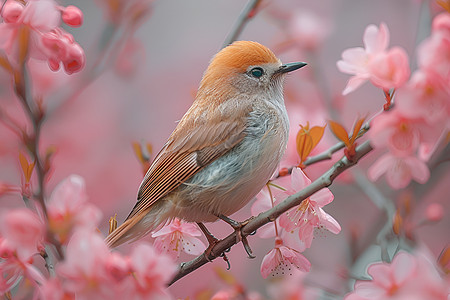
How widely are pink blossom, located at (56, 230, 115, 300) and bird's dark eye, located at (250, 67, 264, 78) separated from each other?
1.48 m

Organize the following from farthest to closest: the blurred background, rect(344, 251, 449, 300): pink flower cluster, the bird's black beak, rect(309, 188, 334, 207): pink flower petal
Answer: the blurred background, the bird's black beak, rect(309, 188, 334, 207): pink flower petal, rect(344, 251, 449, 300): pink flower cluster

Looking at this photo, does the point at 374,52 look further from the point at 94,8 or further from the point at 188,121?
the point at 94,8

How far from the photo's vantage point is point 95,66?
9.45 feet

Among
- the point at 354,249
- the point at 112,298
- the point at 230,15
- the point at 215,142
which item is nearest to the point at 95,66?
the point at 215,142

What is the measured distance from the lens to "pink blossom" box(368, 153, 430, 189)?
182 cm

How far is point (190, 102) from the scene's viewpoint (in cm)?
487

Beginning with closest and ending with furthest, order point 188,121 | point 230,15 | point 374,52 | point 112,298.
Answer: point 112,298, point 374,52, point 188,121, point 230,15

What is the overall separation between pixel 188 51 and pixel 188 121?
3.27 m

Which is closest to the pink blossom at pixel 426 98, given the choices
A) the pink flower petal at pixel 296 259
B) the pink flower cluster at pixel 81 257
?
the pink flower petal at pixel 296 259

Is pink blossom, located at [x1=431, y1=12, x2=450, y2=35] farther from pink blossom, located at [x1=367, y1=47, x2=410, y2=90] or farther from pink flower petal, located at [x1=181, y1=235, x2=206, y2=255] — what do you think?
pink flower petal, located at [x1=181, y1=235, x2=206, y2=255]

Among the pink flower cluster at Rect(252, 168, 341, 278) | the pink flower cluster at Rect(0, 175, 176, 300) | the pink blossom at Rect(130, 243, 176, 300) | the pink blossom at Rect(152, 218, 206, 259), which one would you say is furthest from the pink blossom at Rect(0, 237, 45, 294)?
the pink flower cluster at Rect(252, 168, 341, 278)

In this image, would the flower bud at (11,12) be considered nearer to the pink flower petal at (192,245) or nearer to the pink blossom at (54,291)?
the pink blossom at (54,291)

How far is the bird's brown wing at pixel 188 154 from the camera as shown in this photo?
2.30 metres

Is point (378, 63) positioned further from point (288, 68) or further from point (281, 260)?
point (288, 68)
